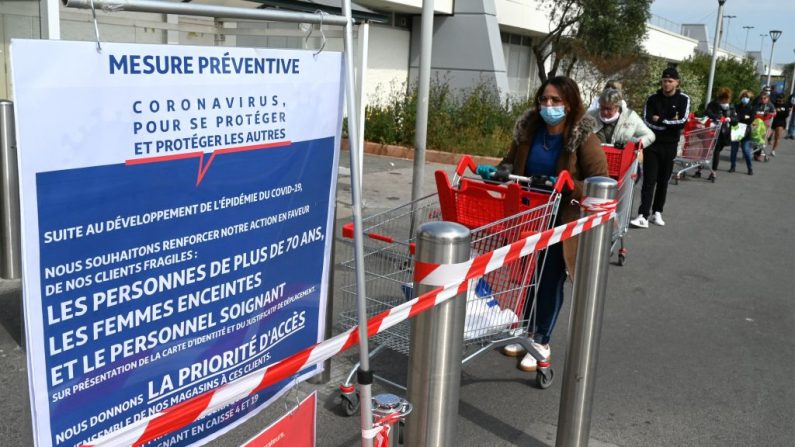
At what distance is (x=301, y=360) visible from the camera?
204 cm

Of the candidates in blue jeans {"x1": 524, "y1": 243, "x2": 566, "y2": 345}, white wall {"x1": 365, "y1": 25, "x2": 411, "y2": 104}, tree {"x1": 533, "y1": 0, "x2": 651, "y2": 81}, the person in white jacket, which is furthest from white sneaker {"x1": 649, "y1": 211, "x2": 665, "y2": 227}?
tree {"x1": 533, "y1": 0, "x2": 651, "y2": 81}

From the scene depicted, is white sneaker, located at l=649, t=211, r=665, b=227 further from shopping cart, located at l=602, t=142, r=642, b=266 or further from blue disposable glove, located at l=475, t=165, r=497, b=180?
blue disposable glove, located at l=475, t=165, r=497, b=180

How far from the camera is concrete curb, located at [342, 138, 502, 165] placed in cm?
1343

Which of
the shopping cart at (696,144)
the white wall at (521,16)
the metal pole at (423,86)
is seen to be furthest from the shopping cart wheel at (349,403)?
the white wall at (521,16)

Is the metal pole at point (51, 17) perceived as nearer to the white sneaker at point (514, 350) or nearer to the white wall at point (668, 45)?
the white sneaker at point (514, 350)

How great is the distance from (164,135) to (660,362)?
4.16 meters

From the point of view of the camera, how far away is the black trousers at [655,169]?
9625 millimetres

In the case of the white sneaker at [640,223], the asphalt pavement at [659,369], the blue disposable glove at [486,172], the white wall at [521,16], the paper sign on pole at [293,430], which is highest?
the white wall at [521,16]

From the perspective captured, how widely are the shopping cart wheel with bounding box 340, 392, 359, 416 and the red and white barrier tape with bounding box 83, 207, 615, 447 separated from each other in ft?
4.77

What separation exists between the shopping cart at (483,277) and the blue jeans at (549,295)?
20 cm

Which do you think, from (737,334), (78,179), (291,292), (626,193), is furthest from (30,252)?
(626,193)

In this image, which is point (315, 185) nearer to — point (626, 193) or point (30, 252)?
point (30, 252)

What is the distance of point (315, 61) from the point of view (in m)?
2.49

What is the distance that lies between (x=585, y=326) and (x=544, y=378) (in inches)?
42.3
